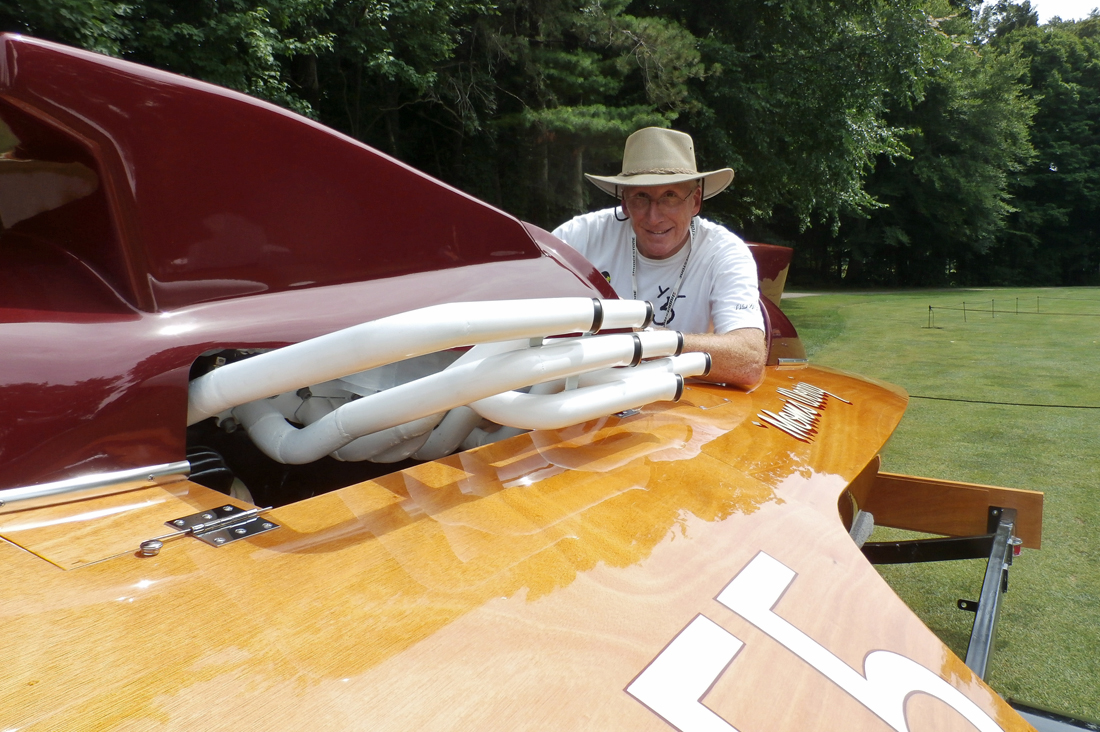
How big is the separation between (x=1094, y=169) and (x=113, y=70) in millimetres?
42640

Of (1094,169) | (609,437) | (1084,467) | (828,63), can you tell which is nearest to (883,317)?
A: (828,63)

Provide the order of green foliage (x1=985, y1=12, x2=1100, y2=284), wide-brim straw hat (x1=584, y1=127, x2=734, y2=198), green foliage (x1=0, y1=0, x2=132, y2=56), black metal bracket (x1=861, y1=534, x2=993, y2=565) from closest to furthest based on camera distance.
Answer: black metal bracket (x1=861, y1=534, x2=993, y2=565) → wide-brim straw hat (x1=584, y1=127, x2=734, y2=198) → green foliage (x1=0, y1=0, x2=132, y2=56) → green foliage (x1=985, y1=12, x2=1100, y2=284)

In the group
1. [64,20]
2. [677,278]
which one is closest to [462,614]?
[677,278]

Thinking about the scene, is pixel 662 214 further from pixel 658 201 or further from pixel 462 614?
pixel 462 614

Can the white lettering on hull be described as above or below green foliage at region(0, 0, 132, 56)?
below

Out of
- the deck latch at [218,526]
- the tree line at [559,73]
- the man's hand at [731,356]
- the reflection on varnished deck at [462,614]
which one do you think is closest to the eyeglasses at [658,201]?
the man's hand at [731,356]

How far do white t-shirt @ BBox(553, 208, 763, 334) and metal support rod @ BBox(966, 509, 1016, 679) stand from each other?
0.93 m

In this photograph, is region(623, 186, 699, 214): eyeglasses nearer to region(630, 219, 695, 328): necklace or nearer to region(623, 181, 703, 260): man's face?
region(623, 181, 703, 260): man's face

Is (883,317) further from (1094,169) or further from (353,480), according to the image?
(1094,169)

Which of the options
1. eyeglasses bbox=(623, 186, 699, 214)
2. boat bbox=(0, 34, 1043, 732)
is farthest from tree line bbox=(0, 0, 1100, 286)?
boat bbox=(0, 34, 1043, 732)

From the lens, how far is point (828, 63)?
1258cm

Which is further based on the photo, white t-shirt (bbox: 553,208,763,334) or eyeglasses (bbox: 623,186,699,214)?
eyeglasses (bbox: 623,186,699,214)

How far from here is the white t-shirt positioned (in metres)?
2.48

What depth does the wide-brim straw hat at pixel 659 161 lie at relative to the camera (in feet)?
8.81
